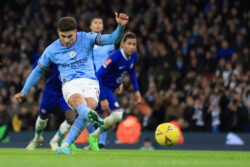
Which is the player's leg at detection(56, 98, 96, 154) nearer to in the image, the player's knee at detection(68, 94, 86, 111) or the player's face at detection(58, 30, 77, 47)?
the player's knee at detection(68, 94, 86, 111)

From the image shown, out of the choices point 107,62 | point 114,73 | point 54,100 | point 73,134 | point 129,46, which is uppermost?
point 129,46

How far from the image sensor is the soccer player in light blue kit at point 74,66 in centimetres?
780

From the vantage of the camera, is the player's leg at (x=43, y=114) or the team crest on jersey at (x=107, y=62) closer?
the player's leg at (x=43, y=114)

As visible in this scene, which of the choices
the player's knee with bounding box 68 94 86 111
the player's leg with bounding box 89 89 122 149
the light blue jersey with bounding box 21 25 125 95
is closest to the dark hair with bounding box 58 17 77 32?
the light blue jersey with bounding box 21 25 125 95

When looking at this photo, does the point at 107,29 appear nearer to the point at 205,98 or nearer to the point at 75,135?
the point at 205,98

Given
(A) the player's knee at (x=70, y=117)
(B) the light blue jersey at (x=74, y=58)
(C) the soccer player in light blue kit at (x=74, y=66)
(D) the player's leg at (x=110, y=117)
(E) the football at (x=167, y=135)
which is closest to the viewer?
(C) the soccer player in light blue kit at (x=74, y=66)

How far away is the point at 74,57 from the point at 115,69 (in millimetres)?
2626

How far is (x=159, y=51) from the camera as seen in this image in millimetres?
17484

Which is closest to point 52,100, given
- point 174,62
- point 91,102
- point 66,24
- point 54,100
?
point 54,100

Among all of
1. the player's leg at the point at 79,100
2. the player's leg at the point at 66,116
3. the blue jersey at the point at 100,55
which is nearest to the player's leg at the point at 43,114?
the player's leg at the point at 66,116

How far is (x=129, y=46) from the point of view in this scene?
34.7 ft

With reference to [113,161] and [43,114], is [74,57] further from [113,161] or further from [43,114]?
[43,114]

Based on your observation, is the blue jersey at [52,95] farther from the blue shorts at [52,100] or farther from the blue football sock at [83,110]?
the blue football sock at [83,110]

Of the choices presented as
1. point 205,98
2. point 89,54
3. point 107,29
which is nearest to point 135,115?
point 205,98
